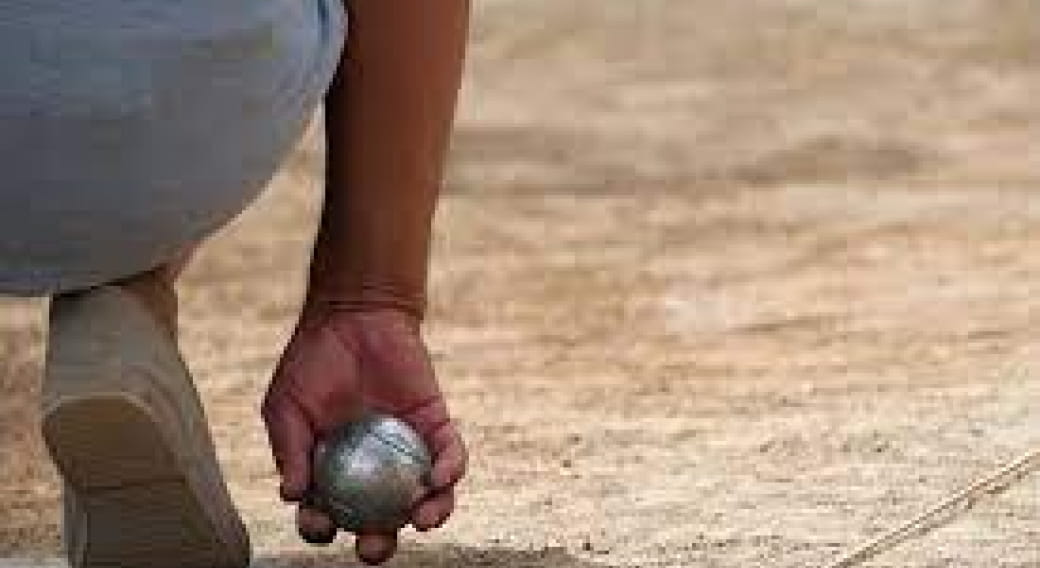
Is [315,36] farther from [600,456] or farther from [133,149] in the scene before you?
[600,456]

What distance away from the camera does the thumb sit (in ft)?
6.63

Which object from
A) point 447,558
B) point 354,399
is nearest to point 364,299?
point 354,399

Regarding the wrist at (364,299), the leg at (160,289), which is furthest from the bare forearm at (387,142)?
the leg at (160,289)

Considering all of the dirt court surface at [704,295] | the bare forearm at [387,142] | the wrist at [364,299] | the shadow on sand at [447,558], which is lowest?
the dirt court surface at [704,295]

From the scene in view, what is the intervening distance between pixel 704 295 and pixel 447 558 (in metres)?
2.04

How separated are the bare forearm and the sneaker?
17 cm

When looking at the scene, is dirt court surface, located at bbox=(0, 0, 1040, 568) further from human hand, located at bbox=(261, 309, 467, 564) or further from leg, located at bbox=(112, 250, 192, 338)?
leg, located at bbox=(112, 250, 192, 338)

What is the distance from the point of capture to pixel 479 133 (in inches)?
255

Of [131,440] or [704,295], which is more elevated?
[131,440]

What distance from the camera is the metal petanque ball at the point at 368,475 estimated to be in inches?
78.9

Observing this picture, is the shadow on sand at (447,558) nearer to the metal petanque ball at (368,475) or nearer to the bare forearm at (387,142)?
the metal petanque ball at (368,475)

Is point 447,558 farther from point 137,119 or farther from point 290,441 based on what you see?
point 137,119

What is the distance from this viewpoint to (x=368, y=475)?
200 cm

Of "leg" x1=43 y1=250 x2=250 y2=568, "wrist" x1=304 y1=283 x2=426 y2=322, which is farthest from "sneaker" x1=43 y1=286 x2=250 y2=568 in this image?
"wrist" x1=304 y1=283 x2=426 y2=322
